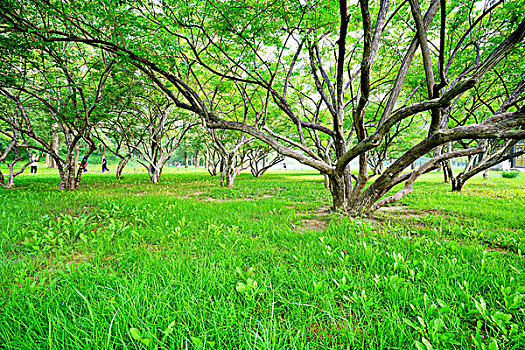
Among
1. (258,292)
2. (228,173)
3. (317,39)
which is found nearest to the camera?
(258,292)

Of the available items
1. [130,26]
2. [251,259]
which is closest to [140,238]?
[251,259]

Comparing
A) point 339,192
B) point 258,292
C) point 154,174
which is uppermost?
point 154,174

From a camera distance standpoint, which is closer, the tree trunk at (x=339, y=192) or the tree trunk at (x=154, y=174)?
the tree trunk at (x=339, y=192)

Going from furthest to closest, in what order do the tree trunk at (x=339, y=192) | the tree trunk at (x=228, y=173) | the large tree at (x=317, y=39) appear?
the tree trunk at (x=228, y=173)
the tree trunk at (x=339, y=192)
the large tree at (x=317, y=39)

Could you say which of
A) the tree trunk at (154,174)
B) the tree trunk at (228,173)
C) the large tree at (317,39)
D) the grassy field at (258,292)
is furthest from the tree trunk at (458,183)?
the tree trunk at (154,174)

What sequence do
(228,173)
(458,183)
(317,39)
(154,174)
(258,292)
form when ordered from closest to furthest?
(258,292)
(317,39)
(458,183)
(228,173)
(154,174)

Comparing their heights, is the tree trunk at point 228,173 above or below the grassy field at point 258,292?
above

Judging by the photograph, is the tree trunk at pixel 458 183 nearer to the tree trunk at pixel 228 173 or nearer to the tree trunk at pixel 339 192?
the tree trunk at pixel 339 192

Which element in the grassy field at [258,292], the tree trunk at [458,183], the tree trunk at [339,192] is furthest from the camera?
the tree trunk at [458,183]

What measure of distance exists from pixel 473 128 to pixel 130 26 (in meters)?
6.52

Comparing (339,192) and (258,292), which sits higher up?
(339,192)

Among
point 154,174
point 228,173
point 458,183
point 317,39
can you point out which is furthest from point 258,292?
point 154,174

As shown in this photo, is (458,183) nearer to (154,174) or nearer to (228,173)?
(228,173)

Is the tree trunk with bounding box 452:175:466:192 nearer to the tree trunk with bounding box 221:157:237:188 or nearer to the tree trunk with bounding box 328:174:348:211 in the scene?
the tree trunk with bounding box 328:174:348:211
